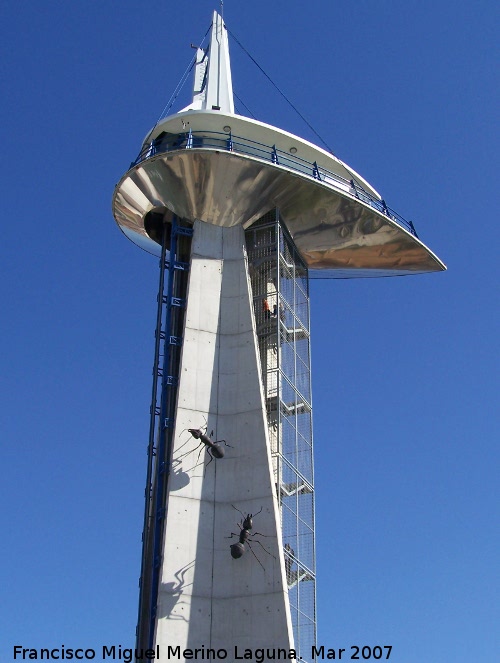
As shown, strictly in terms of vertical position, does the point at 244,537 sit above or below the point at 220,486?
below

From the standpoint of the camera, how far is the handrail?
46.1 meters

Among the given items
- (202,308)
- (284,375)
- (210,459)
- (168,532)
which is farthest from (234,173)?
(168,532)

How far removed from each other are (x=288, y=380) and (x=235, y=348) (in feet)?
9.39

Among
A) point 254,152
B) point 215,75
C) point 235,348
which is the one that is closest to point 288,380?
point 235,348

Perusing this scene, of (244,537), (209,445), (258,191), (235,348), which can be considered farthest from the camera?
(258,191)

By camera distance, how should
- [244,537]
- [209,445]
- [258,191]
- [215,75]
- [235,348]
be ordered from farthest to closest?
[215,75] → [258,191] → [235,348] → [209,445] → [244,537]

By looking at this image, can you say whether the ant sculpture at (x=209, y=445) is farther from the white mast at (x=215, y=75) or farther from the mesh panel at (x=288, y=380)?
the white mast at (x=215, y=75)

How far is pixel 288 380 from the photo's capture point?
4475cm

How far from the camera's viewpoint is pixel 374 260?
51250 millimetres

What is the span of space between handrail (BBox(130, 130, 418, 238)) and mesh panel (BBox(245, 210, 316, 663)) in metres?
2.58

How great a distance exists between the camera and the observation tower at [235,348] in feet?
126

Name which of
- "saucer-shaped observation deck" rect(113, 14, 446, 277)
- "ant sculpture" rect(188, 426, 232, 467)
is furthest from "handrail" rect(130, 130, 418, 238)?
"ant sculpture" rect(188, 426, 232, 467)

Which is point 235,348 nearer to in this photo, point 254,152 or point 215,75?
point 254,152

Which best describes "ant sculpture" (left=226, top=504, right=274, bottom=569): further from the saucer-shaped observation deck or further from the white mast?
the white mast
